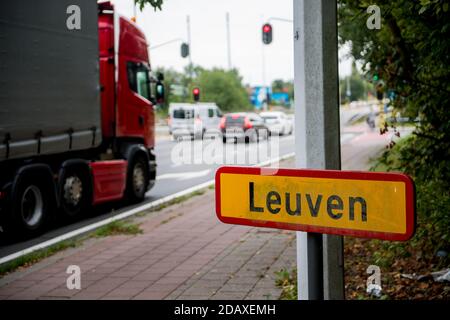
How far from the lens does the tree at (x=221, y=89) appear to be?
52281 mm

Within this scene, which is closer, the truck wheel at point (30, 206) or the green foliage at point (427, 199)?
the green foliage at point (427, 199)

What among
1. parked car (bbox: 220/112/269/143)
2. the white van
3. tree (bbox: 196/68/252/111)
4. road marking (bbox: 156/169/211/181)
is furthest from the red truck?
tree (bbox: 196/68/252/111)

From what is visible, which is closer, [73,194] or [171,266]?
[171,266]

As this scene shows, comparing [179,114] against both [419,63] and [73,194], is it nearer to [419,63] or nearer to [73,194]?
[73,194]

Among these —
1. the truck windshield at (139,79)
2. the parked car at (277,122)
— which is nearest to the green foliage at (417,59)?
the truck windshield at (139,79)

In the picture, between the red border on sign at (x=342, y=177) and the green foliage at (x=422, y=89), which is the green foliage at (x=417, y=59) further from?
the red border on sign at (x=342, y=177)

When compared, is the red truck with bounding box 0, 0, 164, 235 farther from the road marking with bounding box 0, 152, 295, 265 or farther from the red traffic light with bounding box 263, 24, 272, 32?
the red traffic light with bounding box 263, 24, 272, 32

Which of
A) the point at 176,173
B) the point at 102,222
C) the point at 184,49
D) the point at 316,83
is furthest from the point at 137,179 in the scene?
the point at 184,49

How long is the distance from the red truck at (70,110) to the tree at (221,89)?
3916 centimetres

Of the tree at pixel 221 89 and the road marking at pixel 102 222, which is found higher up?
the tree at pixel 221 89

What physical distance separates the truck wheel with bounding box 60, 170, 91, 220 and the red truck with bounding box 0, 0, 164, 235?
0.05ft

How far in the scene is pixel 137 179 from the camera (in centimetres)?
1234

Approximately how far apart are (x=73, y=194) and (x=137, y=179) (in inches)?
96.1
